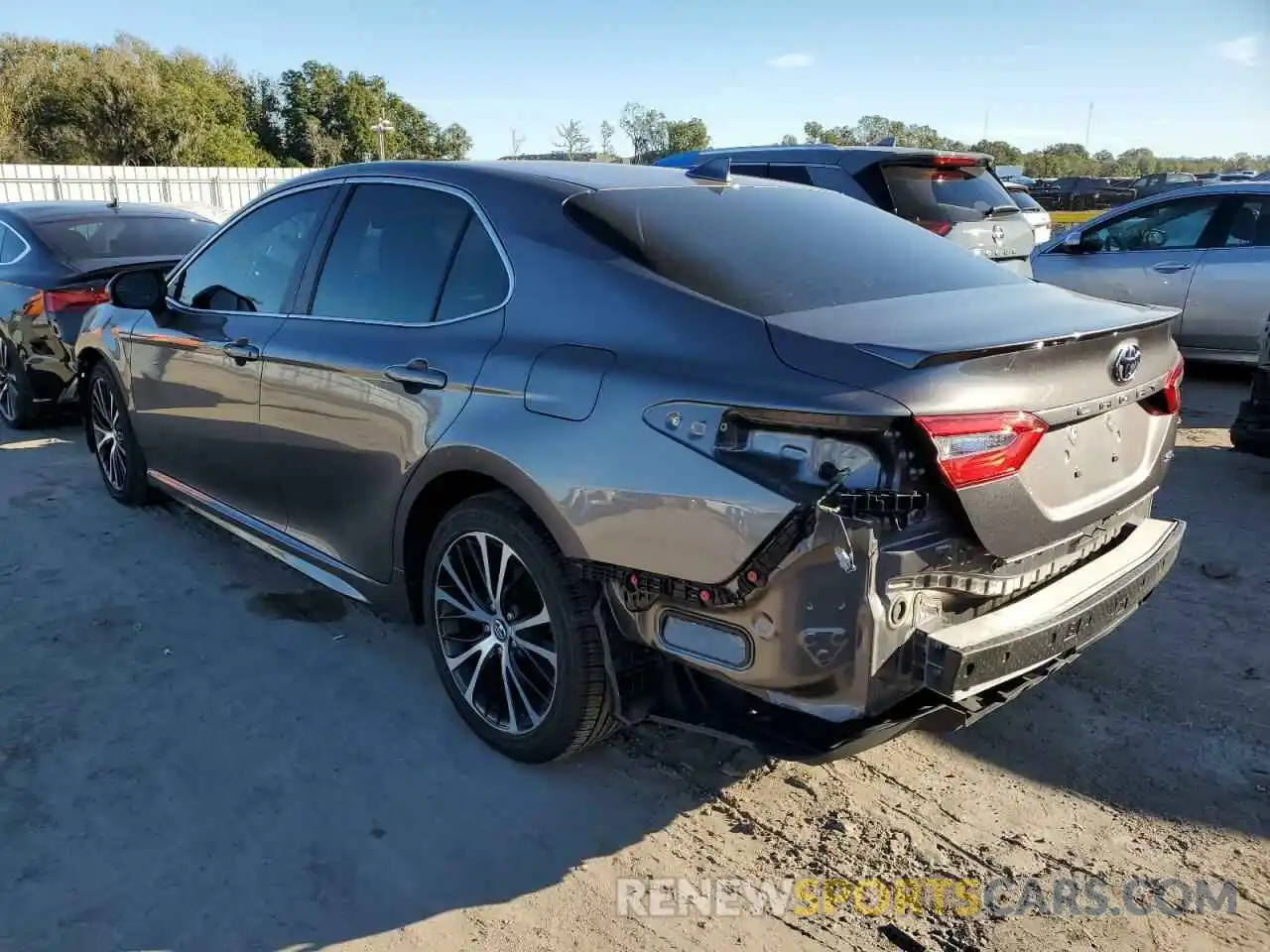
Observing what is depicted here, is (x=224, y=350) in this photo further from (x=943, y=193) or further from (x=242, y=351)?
(x=943, y=193)

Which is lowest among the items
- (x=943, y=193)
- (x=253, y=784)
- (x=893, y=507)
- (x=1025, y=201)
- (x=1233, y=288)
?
(x=253, y=784)

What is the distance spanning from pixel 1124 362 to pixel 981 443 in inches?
28.1

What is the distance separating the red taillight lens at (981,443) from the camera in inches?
85.6

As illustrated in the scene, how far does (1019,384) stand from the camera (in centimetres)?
233

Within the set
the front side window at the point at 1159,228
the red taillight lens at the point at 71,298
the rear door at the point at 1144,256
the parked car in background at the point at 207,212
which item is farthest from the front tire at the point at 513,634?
the front side window at the point at 1159,228

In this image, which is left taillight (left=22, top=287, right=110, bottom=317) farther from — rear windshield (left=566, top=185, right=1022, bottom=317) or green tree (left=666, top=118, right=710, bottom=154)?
green tree (left=666, top=118, right=710, bottom=154)

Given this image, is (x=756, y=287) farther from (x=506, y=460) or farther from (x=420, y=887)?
(x=420, y=887)

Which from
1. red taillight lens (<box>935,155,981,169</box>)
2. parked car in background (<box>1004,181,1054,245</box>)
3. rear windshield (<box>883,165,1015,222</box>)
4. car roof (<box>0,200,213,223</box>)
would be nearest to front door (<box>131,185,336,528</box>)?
car roof (<box>0,200,213,223</box>)

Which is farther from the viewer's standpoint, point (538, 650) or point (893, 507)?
point (538, 650)

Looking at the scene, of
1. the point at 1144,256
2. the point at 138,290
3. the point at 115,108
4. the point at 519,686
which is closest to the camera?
the point at 519,686

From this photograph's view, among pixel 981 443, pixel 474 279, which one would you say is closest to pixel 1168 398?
pixel 981 443

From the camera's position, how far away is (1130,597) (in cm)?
279

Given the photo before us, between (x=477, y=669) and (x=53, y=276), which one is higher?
(x=53, y=276)

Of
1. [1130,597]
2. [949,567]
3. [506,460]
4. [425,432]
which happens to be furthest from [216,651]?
[1130,597]
